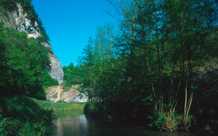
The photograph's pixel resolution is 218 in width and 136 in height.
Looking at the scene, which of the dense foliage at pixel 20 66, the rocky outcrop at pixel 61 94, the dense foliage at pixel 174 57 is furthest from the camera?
the rocky outcrop at pixel 61 94

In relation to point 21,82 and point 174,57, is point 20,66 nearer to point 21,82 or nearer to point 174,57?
point 21,82

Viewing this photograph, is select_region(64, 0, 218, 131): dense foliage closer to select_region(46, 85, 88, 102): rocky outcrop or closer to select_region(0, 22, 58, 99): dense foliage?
select_region(0, 22, 58, 99): dense foliage

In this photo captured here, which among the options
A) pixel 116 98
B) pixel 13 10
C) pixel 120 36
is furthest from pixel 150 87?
pixel 13 10

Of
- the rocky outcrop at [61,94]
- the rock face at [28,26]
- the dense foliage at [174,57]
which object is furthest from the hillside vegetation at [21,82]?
the dense foliage at [174,57]

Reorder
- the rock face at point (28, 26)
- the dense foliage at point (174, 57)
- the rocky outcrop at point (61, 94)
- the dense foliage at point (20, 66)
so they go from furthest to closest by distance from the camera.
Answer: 1. the rock face at point (28, 26)
2. the rocky outcrop at point (61, 94)
3. the dense foliage at point (20, 66)
4. the dense foliage at point (174, 57)

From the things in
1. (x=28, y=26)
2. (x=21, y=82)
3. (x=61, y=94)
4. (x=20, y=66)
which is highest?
(x=28, y=26)

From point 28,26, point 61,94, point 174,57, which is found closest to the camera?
point 174,57

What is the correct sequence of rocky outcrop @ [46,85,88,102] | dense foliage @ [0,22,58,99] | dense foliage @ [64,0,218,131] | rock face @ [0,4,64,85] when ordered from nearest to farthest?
dense foliage @ [64,0,218,131], dense foliage @ [0,22,58,99], rocky outcrop @ [46,85,88,102], rock face @ [0,4,64,85]

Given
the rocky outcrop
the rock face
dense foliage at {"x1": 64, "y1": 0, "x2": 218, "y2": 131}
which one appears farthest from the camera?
the rock face

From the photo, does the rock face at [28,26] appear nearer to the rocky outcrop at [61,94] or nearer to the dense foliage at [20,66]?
the dense foliage at [20,66]

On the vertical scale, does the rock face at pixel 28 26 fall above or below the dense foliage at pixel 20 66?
above

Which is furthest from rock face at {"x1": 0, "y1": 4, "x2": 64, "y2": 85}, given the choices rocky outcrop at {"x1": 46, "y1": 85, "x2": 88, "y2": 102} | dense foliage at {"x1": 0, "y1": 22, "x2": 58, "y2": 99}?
rocky outcrop at {"x1": 46, "y1": 85, "x2": 88, "y2": 102}

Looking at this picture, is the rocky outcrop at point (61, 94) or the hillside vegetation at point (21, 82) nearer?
the hillside vegetation at point (21, 82)

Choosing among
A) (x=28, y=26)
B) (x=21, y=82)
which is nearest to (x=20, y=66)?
(x=21, y=82)
